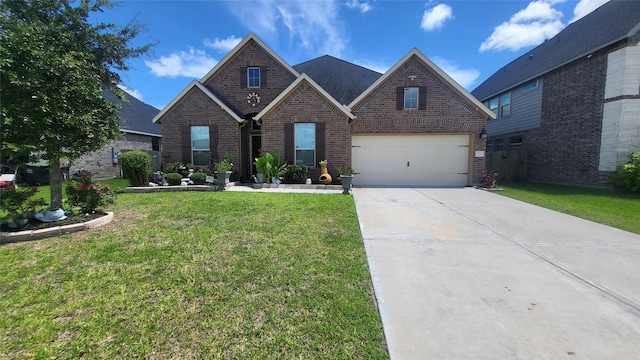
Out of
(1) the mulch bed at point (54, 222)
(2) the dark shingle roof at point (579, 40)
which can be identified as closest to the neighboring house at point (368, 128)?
(2) the dark shingle roof at point (579, 40)

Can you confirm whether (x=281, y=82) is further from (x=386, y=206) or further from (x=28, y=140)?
(x=28, y=140)

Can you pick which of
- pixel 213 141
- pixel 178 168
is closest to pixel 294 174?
pixel 213 141

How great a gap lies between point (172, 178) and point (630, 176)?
658 inches

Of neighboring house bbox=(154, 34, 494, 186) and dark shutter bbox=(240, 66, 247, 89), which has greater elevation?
dark shutter bbox=(240, 66, 247, 89)

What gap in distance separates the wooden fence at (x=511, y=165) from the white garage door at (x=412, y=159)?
14.9 ft

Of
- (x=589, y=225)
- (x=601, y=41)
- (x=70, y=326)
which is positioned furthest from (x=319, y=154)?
(x=601, y=41)

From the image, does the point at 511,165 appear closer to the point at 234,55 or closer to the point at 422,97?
the point at 422,97

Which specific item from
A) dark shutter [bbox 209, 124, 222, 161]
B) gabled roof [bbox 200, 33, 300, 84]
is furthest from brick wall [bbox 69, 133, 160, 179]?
gabled roof [bbox 200, 33, 300, 84]

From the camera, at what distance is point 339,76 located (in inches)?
689

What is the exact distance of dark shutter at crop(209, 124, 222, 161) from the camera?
11977 millimetres

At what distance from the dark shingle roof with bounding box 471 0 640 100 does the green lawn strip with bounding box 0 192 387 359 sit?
1422 centimetres

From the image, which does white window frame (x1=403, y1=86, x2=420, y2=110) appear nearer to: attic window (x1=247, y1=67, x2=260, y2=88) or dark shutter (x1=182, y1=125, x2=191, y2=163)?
attic window (x1=247, y1=67, x2=260, y2=88)

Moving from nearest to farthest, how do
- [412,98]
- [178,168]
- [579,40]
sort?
[178,168] < [412,98] < [579,40]

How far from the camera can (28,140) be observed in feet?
14.7
